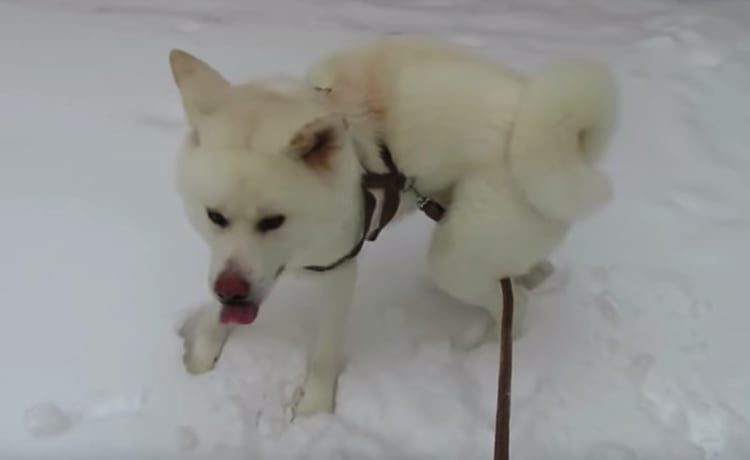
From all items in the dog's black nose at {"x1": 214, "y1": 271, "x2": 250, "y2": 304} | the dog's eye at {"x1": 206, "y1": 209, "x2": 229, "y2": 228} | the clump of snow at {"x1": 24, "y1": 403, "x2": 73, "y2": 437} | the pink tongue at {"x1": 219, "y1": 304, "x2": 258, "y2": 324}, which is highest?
the dog's eye at {"x1": 206, "y1": 209, "x2": 229, "y2": 228}

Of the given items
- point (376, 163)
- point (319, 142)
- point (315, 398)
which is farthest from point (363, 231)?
point (315, 398)

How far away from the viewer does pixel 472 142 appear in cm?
153

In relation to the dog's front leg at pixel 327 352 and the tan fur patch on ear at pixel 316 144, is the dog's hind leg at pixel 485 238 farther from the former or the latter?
the tan fur patch on ear at pixel 316 144

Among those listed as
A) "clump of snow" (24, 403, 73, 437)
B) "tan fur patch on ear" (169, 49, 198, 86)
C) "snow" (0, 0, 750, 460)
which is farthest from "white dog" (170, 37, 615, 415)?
"clump of snow" (24, 403, 73, 437)

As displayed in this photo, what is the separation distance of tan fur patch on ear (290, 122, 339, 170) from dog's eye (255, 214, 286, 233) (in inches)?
3.2

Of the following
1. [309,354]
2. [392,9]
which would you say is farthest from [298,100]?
[392,9]

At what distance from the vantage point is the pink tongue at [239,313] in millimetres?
1380

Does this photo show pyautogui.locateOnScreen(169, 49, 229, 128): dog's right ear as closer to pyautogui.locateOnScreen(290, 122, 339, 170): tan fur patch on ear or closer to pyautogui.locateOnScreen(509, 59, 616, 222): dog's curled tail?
pyautogui.locateOnScreen(290, 122, 339, 170): tan fur patch on ear

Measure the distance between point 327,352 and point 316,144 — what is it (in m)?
0.46

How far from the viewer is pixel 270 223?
1356 millimetres

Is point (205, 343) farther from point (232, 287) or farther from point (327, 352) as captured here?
point (232, 287)

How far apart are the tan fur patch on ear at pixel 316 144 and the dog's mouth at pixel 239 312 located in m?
0.21

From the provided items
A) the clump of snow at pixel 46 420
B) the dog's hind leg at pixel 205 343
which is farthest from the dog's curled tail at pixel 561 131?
the clump of snow at pixel 46 420

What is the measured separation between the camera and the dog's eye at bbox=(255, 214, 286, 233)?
1350mm
